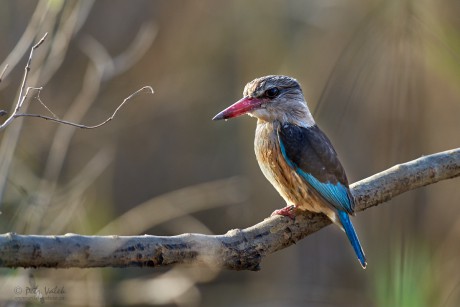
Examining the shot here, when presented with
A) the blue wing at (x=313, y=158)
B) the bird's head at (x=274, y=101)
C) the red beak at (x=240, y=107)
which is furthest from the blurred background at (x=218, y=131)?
the red beak at (x=240, y=107)

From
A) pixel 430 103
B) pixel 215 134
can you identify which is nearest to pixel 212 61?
pixel 215 134

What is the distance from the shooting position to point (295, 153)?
11.7ft

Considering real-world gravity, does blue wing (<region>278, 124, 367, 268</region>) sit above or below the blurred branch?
above

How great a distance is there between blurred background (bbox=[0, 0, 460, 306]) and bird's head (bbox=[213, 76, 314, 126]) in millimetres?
422

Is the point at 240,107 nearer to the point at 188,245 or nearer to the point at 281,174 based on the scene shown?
the point at 281,174

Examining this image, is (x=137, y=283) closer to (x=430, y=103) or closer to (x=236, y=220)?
(x=236, y=220)

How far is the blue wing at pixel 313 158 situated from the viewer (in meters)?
3.44

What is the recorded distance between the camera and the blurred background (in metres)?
4.34

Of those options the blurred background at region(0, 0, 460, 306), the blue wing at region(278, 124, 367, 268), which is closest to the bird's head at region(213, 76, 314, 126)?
the blue wing at region(278, 124, 367, 268)

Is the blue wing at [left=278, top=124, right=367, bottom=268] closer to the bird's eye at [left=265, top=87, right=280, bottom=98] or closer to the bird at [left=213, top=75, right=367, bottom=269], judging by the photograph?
the bird at [left=213, top=75, right=367, bottom=269]

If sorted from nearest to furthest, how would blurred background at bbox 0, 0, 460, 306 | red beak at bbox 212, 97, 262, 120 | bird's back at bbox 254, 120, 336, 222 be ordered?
bird's back at bbox 254, 120, 336, 222 < red beak at bbox 212, 97, 262, 120 < blurred background at bbox 0, 0, 460, 306

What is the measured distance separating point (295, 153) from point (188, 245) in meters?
1.44

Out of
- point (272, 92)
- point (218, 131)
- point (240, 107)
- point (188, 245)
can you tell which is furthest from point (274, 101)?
point (218, 131)

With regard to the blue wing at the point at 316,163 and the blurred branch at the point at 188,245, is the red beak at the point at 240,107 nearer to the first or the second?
the blue wing at the point at 316,163
